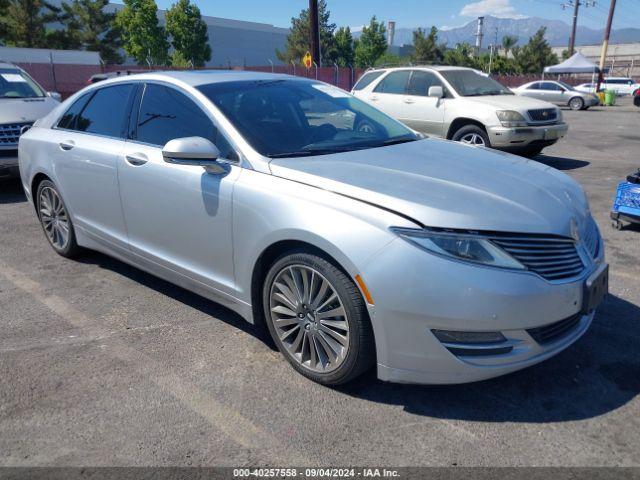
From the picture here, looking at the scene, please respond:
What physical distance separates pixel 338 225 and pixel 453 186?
0.66 m

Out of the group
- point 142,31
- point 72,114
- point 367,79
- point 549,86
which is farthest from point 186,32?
point 72,114

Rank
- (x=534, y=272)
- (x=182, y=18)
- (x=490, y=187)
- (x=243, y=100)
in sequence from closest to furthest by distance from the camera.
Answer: (x=534, y=272)
(x=490, y=187)
(x=243, y=100)
(x=182, y=18)

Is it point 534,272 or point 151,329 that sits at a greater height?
point 534,272

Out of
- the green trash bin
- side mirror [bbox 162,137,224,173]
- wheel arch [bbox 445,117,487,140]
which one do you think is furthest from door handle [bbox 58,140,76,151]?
the green trash bin

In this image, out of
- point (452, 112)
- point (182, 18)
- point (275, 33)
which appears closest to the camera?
point (452, 112)

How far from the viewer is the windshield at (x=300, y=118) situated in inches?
134

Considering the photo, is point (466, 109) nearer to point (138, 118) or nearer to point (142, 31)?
point (138, 118)

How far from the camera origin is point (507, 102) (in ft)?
31.0

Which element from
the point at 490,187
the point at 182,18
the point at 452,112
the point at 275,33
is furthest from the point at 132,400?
the point at 275,33

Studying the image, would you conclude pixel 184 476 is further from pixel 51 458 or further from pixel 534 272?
pixel 534 272

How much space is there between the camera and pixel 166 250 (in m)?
3.72

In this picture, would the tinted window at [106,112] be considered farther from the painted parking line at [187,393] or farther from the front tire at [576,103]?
the front tire at [576,103]

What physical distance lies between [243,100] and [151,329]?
1.64m

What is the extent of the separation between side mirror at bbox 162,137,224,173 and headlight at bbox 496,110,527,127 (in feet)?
22.9
